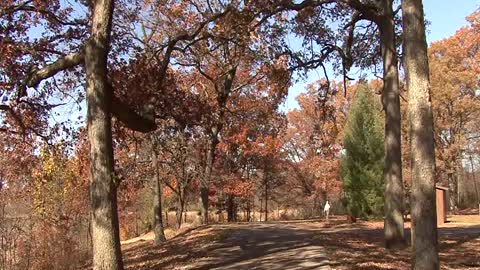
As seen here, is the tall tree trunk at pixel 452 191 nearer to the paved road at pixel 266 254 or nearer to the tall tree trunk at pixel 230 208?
the tall tree trunk at pixel 230 208

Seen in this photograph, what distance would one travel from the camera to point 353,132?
102 feet

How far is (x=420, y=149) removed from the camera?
8539mm

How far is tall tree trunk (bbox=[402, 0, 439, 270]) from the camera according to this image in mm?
8398

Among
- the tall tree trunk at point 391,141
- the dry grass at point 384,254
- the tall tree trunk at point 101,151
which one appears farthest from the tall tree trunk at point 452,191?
the tall tree trunk at point 101,151

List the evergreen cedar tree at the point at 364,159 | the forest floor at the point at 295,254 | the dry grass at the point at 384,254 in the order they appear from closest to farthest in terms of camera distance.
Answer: the dry grass at the point at 384,254
the forest floor at the point at 295,254
the evergreen cedar tree at the point at 364,159

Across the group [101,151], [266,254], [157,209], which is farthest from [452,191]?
[101,151]

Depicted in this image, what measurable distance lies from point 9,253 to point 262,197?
121 ft

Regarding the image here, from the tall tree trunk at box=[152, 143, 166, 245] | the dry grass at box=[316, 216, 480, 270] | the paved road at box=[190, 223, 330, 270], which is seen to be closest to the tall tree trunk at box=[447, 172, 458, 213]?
the tall tree trunk at box=[152, 143, 166, 245]

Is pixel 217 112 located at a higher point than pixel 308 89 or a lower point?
lower

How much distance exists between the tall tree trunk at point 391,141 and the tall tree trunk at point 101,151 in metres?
7.81

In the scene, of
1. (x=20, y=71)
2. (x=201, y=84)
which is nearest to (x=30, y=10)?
(x=20, y=71)

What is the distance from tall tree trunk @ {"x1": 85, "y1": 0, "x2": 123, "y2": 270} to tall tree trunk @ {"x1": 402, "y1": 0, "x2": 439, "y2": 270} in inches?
214

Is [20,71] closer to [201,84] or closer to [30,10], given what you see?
[30,10]

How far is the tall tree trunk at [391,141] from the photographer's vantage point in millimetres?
14398
